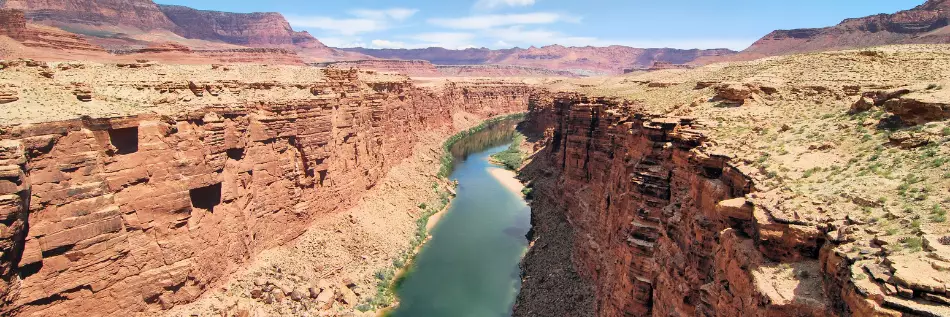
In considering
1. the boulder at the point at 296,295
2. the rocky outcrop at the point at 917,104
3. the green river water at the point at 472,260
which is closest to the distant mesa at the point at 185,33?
the boulder at the point at 296,295

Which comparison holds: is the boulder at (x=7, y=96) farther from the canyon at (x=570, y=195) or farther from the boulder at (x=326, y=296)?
the boulder at (x=326, y=296)

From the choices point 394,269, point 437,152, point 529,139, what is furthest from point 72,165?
point 529,139

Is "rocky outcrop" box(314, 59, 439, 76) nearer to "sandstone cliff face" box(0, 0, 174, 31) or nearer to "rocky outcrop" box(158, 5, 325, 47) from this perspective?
"rocky outcrop" box(158, 5, 325, 47)

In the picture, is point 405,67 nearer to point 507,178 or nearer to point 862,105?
point 507,178

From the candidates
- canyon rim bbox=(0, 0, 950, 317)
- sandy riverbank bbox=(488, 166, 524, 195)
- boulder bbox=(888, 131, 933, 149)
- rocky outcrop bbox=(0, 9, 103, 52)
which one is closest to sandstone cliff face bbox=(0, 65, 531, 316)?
canyon rim bbox=(0, 0, 950, 317)

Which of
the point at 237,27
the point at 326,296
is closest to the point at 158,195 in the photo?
the point at 326,296

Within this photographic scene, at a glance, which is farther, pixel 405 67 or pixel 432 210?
pixel 405 67
